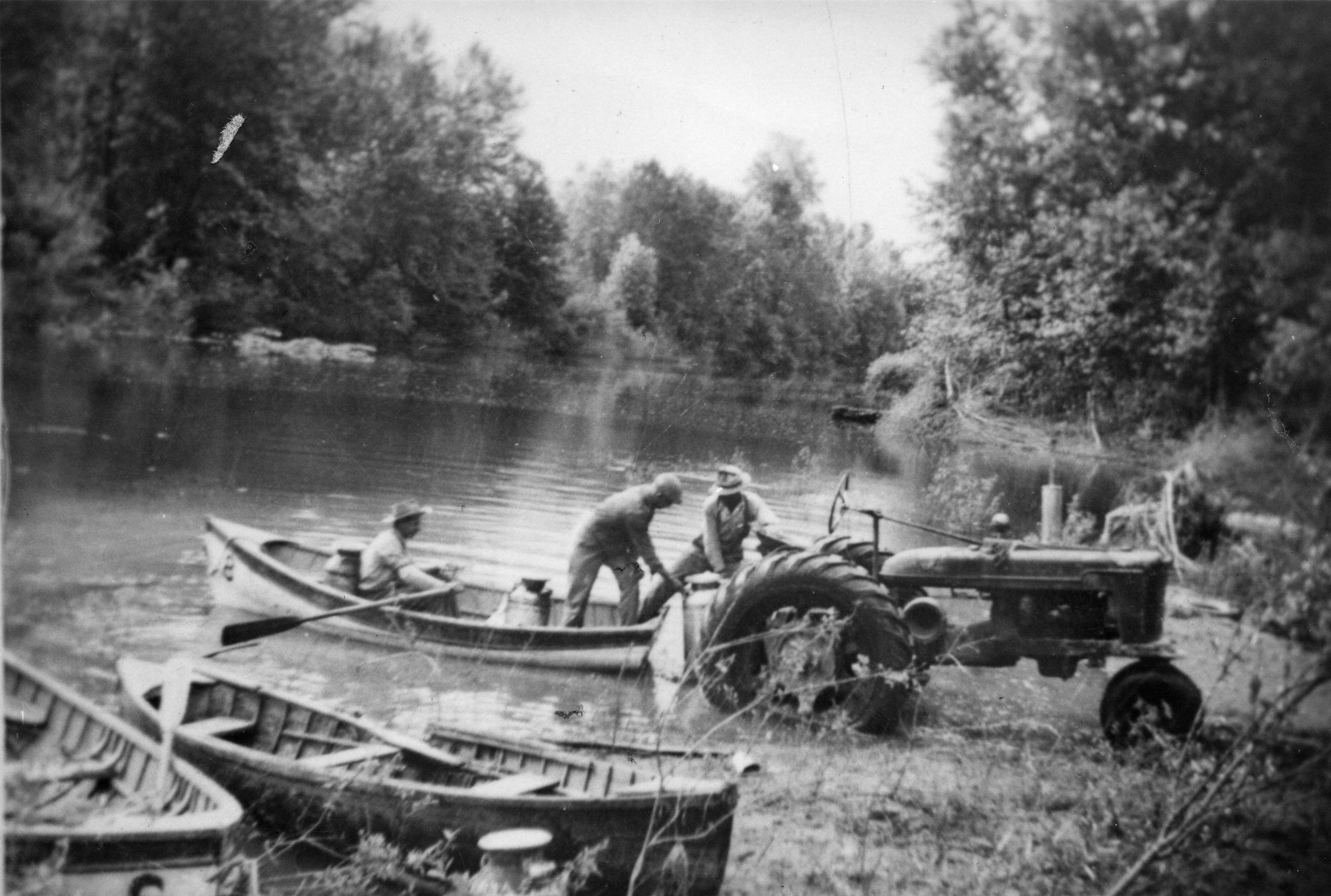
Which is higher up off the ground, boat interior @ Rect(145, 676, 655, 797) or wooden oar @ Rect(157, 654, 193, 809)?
wooden oar @ Rect(157, 654, 193, 809)

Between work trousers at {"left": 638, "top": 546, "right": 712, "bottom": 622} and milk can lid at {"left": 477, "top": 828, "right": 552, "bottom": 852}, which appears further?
work trousers at {"left": 638, "top": 546, "right": 712, "bottom": 622}

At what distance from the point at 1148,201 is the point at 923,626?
2.39 metres

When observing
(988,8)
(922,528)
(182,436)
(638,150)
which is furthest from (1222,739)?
(182,436)

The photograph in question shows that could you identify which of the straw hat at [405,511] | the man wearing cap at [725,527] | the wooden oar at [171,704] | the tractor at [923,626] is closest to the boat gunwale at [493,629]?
the man wearing cap at [725,527]

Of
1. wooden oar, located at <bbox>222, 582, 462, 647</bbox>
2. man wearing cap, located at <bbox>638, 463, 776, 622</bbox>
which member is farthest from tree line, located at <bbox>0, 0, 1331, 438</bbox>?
wooden oar, located at <bbox>222, 582, 462, 647</bbox>

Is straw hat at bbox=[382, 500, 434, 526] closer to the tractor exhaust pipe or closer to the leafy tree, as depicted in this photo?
the leafy tree

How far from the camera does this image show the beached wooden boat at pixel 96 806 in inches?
115

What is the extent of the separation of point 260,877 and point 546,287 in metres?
2.79

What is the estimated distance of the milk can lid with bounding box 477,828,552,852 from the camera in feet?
11.4

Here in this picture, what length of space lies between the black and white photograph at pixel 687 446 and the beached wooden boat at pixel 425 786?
20mm

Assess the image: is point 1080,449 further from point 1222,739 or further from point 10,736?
point 10,736

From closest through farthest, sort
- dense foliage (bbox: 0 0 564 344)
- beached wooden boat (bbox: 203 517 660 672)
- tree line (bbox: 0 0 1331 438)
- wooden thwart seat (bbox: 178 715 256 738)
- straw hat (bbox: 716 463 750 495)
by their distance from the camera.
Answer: dense foliage (bbox: 0 0 564 344) → tree line (bbox: 0 0 1331 438) → wooden thwart seat (bbox: 178 715 256 738) → straw hat (bbox: 716 463 750 495) → beached wooden boat (bbox: 203 517 660 672)

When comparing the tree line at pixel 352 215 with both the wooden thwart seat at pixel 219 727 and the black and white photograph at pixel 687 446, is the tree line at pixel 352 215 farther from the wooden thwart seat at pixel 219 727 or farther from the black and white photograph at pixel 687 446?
the wooden thwart seat at pixel 219 727

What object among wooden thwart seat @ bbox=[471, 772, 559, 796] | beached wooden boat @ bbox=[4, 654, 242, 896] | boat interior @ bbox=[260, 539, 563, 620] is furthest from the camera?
boat interior @ bbox=[260, 539, 563, 620]
